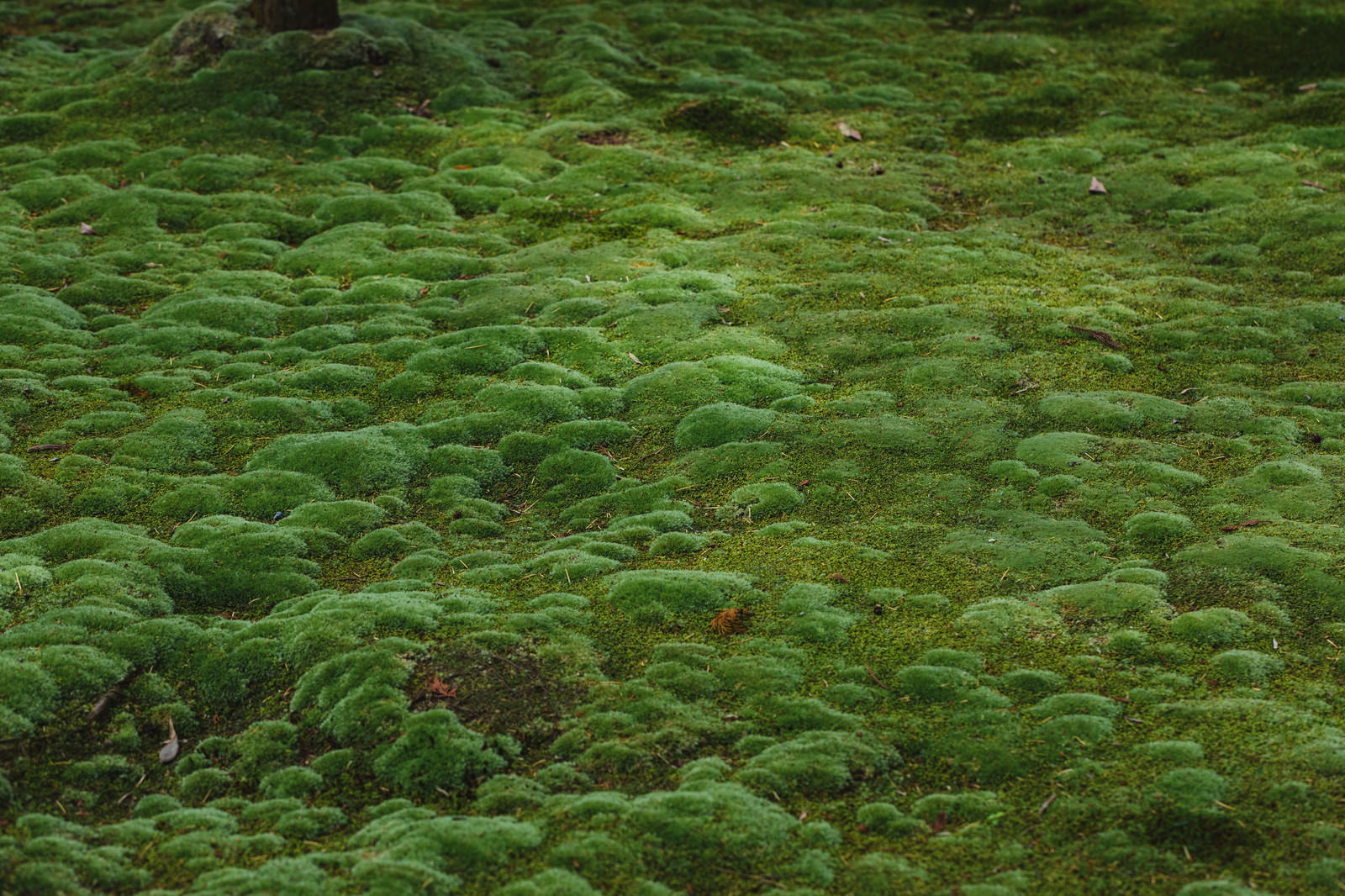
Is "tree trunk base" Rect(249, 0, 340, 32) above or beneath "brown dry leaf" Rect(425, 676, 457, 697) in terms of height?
above

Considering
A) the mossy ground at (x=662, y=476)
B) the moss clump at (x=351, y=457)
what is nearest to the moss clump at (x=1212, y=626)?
the mossy ground at (x=662, y=476)

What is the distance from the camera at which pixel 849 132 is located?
15570 mm

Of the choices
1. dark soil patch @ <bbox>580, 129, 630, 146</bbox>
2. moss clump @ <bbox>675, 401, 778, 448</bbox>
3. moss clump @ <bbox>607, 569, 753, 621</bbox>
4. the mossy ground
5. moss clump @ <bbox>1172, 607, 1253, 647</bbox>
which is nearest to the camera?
the mossy ground

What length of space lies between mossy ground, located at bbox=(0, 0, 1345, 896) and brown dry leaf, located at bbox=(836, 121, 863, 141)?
1.10ft

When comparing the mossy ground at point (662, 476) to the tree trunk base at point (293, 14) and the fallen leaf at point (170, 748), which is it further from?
the tree trunk base at point (293, 14)

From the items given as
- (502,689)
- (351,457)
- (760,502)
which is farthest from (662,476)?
(502,689)

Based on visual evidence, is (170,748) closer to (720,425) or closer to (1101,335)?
(720,425)

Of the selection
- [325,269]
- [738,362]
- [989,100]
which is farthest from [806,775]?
[989,100]

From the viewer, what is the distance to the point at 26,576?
281 inches

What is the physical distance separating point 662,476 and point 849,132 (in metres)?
8.74

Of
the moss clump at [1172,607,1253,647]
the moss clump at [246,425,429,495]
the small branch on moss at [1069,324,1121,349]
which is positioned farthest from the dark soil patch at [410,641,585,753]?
the small branch on moss at [1069,324,1121,349]

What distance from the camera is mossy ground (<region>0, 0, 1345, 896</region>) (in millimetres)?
5480

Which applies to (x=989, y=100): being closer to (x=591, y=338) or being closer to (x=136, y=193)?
(x=591, y=338)

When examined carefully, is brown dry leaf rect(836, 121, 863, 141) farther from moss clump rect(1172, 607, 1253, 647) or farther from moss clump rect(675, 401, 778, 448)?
moss clump rect(1172, 607, 1253, 647)
